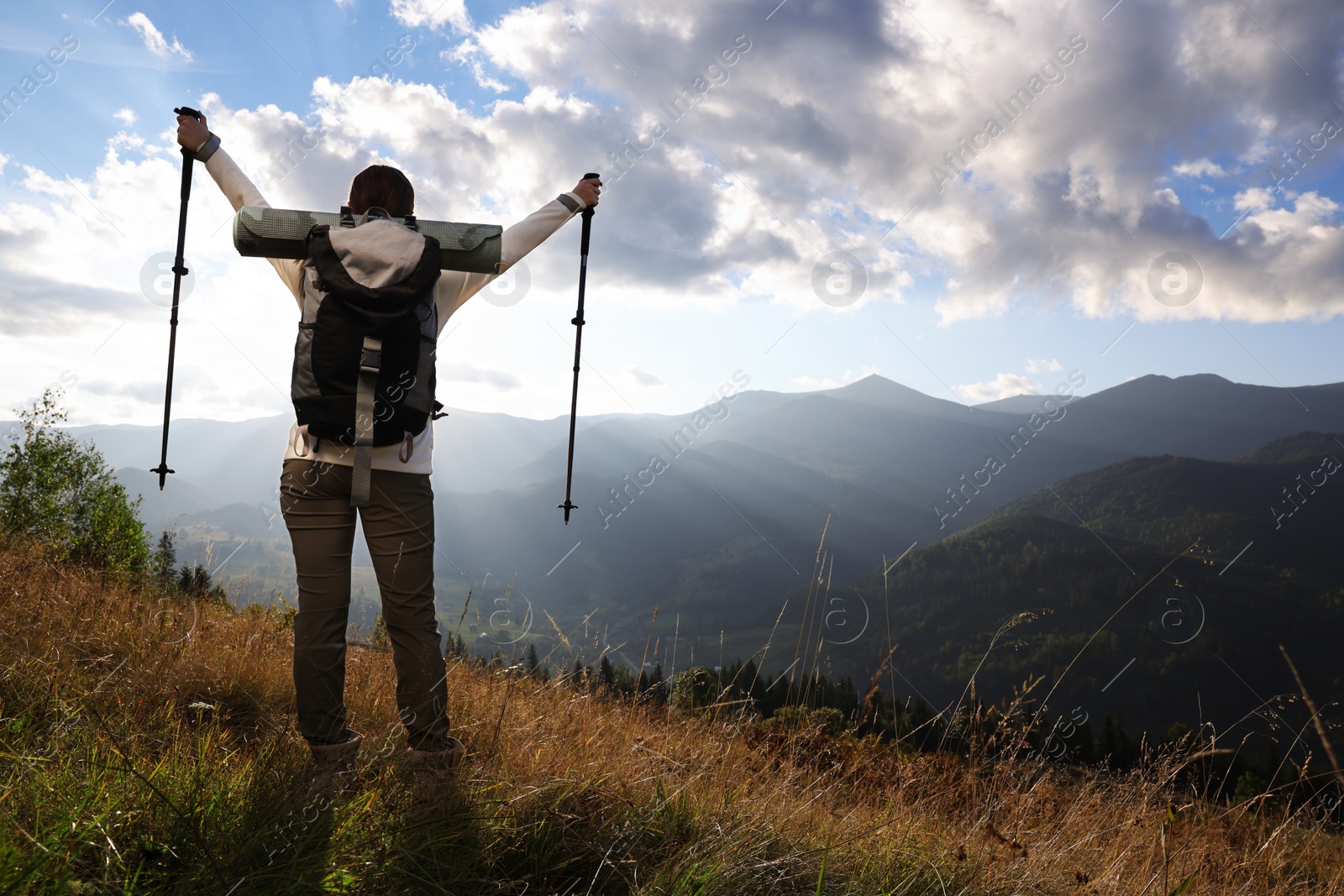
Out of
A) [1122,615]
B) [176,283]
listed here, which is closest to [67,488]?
[176,283]

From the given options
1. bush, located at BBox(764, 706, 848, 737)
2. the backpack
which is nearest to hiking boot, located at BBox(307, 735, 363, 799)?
the backpack

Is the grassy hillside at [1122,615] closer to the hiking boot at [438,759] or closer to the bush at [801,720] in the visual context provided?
the bush at [801,720]

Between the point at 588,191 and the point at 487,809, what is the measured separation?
9.86 ft

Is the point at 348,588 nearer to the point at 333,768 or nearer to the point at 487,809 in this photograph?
the point at 333,768

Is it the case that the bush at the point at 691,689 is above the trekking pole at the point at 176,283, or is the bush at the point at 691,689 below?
below

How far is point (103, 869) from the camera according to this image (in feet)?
5.34

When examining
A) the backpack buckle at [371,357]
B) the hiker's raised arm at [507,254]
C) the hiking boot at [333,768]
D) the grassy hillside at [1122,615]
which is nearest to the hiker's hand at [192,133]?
the hiker's raised arm at [507,254]

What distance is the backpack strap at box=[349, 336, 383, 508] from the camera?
2.70 meters

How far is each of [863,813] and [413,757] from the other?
1.97m

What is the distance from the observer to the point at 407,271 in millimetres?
2781

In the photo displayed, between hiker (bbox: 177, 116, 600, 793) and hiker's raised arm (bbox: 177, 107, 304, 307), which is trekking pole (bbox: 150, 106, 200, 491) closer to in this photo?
hiker's raised arm (bbox: 177, 107, 304, 307)

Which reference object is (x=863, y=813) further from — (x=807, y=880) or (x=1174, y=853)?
(x=1174, y=853)

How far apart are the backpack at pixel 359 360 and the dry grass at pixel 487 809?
1140mm

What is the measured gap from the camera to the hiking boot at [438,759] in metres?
2.35
